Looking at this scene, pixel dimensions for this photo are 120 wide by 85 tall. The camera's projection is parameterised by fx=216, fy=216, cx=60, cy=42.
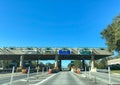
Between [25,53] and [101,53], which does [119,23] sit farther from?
[25,53]

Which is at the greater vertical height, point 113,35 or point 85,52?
point 113,35

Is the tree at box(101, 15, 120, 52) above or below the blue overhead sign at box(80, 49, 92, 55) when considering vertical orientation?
above

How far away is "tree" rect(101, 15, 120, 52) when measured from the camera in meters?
59.9

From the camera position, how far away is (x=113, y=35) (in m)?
68.8

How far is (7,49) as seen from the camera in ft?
300

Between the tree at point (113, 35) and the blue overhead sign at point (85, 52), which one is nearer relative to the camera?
the tree at point (113, 35)

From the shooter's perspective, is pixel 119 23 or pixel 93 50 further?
pixel 93 50

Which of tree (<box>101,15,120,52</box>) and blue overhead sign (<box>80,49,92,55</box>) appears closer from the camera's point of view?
tree (<box>101,15,120,52</box>)

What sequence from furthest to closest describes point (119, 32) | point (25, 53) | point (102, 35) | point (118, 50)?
point (25, 53) → point (102, 35) → point (118, 50) → point (119, 32)

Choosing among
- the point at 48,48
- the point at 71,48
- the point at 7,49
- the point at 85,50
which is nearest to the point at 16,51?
the point at 7,49

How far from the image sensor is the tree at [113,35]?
197 feet

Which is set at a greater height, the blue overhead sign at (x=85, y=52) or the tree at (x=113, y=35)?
the tree at (x=113, y=35)

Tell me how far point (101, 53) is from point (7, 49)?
40.2 meters

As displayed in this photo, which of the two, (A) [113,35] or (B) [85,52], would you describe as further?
(B) [85,52]
